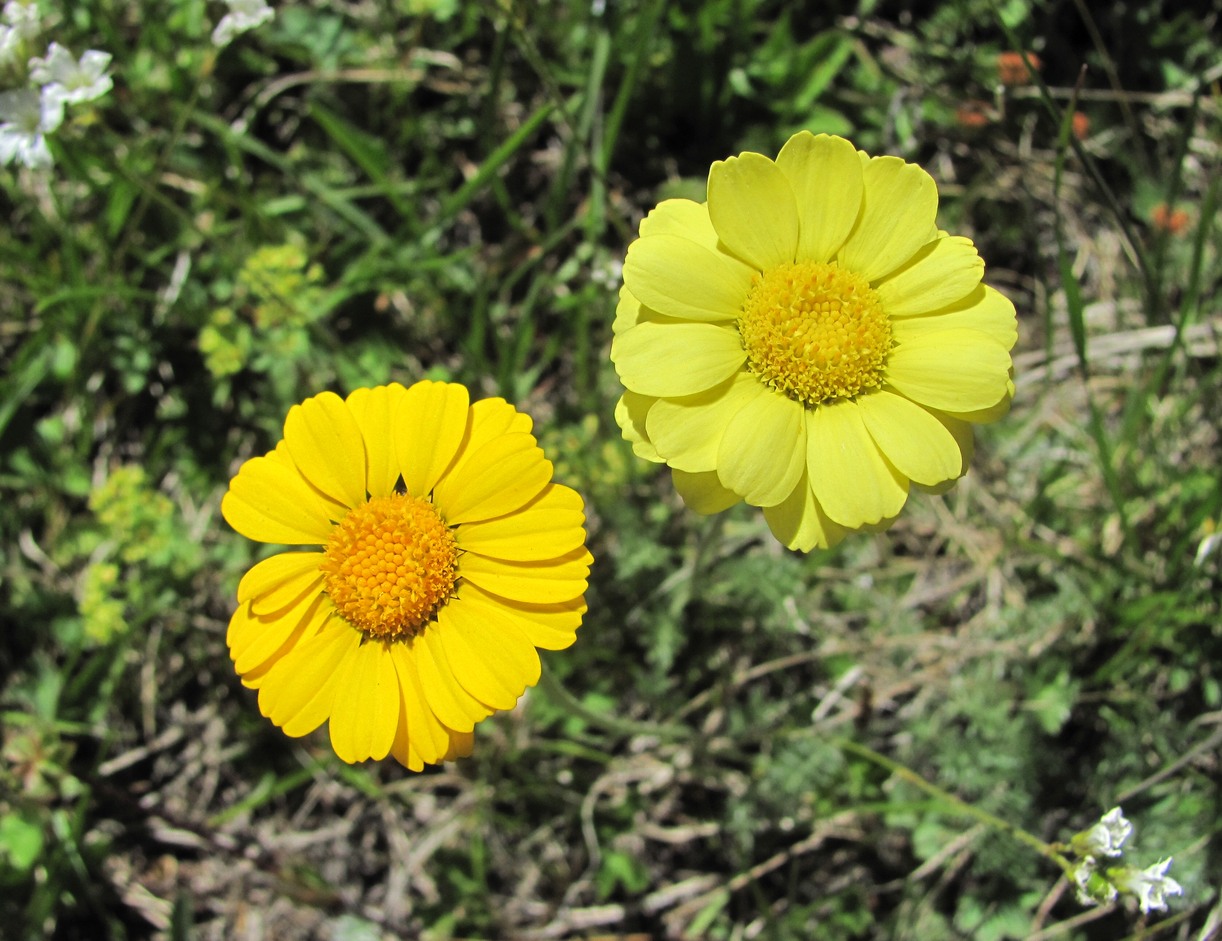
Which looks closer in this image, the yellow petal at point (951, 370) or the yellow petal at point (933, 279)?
the yellow petal at point (951, 370)

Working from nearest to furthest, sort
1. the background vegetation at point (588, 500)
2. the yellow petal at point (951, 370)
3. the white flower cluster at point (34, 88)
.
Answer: the yellow petal at point (951, 370), the white flower cluster at point (34, 88), the background vegetation at point (588, 500)

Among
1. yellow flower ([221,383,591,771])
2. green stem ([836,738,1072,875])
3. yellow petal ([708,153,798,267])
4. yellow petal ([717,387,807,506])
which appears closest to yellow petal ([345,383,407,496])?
yellow flower ([221,383,591,771])

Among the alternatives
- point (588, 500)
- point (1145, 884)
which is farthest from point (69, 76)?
point (1145, 884)

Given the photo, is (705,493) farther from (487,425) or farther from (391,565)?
(391,565)

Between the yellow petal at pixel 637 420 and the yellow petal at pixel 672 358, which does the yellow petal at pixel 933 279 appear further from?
the yellow petal at pixel 637 420

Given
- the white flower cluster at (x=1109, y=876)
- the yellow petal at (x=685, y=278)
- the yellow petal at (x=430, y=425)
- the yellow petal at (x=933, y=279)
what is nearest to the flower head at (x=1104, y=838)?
the white flower cluster at (x=1109, y=876)

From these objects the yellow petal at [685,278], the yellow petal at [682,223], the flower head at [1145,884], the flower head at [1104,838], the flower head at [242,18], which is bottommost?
the flower head at [1145,884]
